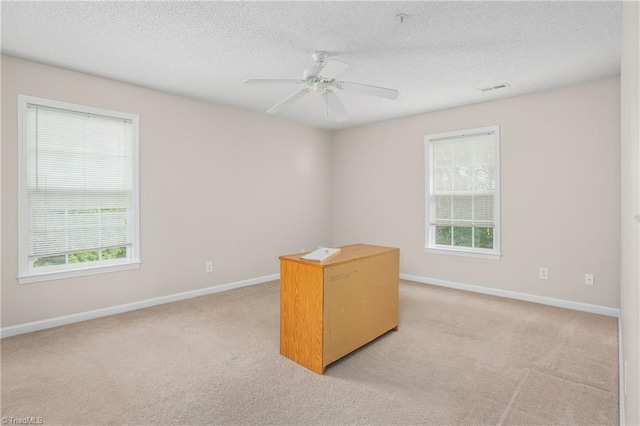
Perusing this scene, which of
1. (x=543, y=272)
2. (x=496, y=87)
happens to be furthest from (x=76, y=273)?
(x=543, y=272)

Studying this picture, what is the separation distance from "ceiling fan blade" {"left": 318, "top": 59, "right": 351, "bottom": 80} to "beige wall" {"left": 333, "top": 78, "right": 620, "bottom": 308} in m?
2.55

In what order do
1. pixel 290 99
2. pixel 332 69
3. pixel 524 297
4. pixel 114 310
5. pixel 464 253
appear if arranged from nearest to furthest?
pixel 332 69, pixel 290 99, pixel 114 310, pixel 524 297, pixel 464 253

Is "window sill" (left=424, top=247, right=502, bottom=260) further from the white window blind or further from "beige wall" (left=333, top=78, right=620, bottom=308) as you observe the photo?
the white window blind

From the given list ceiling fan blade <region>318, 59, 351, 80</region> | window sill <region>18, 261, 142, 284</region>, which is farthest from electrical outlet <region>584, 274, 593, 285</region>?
window sill <region>18, 261, 142, 284</region>

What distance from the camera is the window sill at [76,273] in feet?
10.2

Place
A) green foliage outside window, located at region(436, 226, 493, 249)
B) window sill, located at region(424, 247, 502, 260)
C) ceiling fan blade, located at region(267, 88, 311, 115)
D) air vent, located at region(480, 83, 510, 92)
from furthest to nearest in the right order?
green foliage outside window, located at region(436, 226, 493, 249) < window sill, located at region(424, 247, 502, 260) < air vent, located at region(480, 83, 510, 92) < ceiling fan blade, located at region(267, 88, 311, 115)

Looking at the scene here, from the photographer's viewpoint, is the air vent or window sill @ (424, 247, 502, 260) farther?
window sill @ (424, 247, 502, 260)

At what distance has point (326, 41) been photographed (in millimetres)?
2689

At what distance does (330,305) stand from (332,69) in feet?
5.97

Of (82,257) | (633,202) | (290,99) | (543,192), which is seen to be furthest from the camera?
(543,192)

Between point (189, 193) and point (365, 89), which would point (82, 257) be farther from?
point (365, 89)

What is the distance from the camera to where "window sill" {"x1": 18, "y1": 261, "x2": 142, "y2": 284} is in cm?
310

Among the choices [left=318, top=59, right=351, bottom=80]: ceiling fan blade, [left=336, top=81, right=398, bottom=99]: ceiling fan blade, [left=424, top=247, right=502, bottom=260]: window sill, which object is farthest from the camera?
[left=424, top=247, right=502, bottom=260]: window sill

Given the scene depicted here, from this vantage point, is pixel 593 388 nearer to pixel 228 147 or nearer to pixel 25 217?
pixel 228 147
